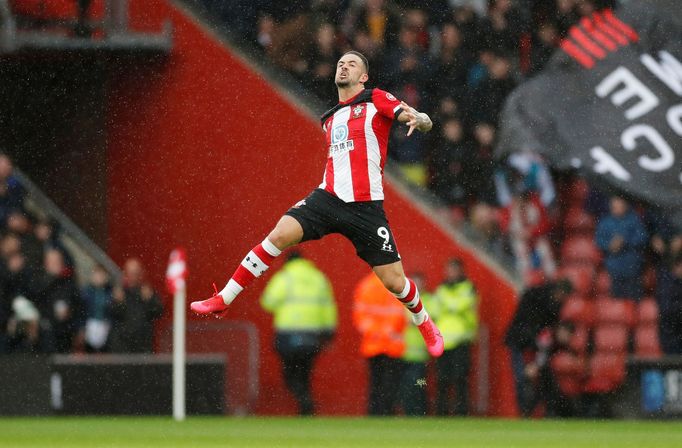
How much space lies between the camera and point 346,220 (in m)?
11.2

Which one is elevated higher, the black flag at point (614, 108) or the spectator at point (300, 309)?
the black flag at point (614, 108)

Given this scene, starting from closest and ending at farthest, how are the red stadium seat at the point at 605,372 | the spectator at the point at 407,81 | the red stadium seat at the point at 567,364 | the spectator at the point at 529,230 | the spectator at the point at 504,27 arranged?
1. the red stadium seat at the point at 605,372
2. the red stadium seat at the point at 567,364
3. the spectator at the point at 529,230
4. the spectator at the point at 407,81
5. the spectator at the point at 504,27

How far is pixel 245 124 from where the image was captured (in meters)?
19.1

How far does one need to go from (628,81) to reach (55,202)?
7.39 m

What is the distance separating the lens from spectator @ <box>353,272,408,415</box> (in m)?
17.2

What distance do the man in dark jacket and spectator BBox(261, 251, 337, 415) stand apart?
1.96 m

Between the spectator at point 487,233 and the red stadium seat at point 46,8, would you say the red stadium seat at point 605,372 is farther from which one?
the red stadium seat at point 46,8

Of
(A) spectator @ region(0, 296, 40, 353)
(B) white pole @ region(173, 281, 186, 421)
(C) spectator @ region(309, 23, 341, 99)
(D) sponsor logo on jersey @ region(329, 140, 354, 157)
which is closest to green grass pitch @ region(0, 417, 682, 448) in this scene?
(B) white pole @ region(173, 281, 186, 421)

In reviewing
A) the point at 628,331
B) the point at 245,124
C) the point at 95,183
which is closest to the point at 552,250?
the point at 628,331

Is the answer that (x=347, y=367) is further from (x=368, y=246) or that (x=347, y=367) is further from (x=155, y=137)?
(x=368, y=246)

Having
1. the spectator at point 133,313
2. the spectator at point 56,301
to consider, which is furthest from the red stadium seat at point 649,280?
the spectator at point 56,301

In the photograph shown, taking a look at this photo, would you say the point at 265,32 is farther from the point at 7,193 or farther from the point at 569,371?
the point at 569,371

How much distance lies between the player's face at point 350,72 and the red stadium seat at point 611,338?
681 cm

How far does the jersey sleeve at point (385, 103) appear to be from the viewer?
10992 mm
